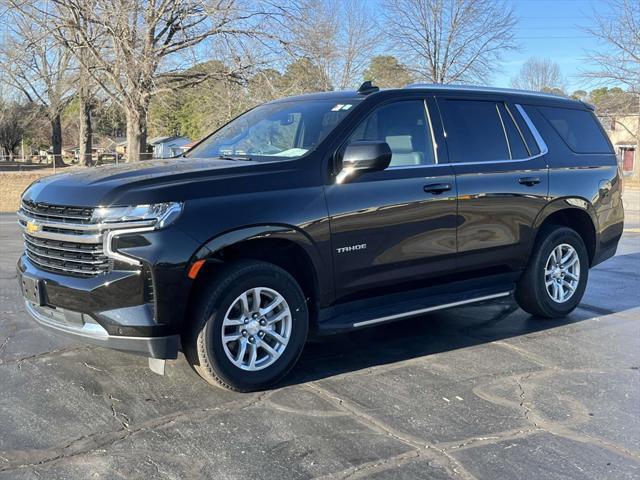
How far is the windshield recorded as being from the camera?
15.9 ft

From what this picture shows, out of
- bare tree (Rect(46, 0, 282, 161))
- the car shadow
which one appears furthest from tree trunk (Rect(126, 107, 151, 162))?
the car shadow

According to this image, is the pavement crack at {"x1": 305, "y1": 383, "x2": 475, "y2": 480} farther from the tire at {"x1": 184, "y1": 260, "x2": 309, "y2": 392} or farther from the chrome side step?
the chrome side step

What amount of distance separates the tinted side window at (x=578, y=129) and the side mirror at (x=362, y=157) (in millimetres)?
2359

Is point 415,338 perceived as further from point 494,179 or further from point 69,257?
point 69,257

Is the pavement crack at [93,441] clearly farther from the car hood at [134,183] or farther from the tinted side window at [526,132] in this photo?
the tinted side window at [526,132]

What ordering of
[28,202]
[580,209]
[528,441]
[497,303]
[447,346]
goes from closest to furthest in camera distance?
[528,441] < [28,202] < [447,346] < [580,209] < [497,303]

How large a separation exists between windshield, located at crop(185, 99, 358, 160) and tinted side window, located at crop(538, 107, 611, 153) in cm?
233

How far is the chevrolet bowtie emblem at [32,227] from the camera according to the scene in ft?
14.0

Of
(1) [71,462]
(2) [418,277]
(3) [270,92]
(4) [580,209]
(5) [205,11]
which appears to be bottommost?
(1) [71,462]

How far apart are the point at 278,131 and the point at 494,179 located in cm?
187

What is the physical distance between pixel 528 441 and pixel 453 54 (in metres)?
29.5

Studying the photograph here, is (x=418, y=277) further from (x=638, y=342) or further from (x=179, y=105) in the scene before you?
(x=179, y=105)

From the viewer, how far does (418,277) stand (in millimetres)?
5082

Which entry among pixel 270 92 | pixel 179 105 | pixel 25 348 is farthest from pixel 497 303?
pixel 179 105
